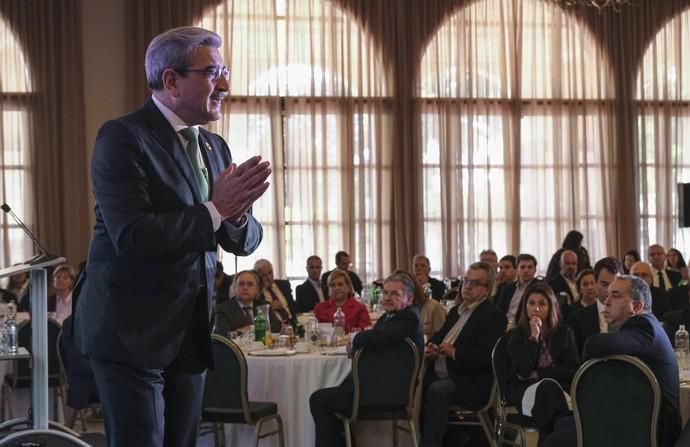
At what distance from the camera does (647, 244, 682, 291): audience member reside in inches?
495

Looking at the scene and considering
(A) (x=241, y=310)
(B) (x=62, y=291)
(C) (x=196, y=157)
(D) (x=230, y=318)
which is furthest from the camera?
(B) (x=62, y=291)

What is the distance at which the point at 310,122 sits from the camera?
14.9 meters

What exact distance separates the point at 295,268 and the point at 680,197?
5.43m

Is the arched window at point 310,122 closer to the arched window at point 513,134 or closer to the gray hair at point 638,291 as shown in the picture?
the arched window at point 513,134

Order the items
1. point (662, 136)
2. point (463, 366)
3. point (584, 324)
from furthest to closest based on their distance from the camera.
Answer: point (662, 136)
point (584, 324)
point (463, 366)

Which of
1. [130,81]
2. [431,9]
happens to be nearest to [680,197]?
[431,9]

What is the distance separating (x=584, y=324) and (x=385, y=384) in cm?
196

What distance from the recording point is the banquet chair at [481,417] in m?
7.04

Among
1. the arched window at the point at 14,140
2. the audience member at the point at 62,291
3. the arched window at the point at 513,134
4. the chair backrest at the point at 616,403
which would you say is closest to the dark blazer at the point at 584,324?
the chair backrest at the point at 616,403

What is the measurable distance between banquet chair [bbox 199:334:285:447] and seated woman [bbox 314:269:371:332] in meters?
2.15

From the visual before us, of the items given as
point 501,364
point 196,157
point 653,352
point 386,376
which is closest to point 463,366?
point 501,364

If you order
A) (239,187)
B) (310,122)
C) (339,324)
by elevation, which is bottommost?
(339,324)

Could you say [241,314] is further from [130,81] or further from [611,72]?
[611,72]

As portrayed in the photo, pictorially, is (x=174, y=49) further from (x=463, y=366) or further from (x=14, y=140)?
(x=14, y=140)
